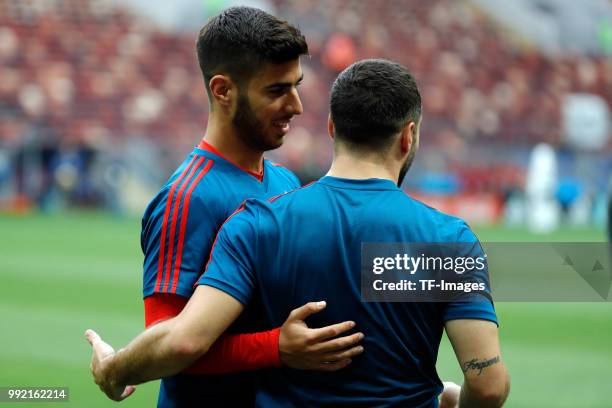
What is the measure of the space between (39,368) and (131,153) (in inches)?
611

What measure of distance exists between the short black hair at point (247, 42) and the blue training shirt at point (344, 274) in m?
0.64

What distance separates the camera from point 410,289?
2.35 m

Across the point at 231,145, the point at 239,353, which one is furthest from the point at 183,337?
the point at 231,145

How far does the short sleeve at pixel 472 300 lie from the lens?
2273mm

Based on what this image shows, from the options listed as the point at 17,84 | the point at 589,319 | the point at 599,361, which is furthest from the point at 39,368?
the point at 17,84

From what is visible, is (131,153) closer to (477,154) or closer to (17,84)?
(17,84)

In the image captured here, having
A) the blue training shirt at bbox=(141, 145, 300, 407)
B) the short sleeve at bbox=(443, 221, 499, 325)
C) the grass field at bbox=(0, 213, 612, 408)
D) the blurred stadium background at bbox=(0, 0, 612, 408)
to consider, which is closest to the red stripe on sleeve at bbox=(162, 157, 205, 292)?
the blue training shirt at bbox=(141, 145, 300, 407)

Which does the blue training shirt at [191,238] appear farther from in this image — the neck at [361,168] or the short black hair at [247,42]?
the neck at [361,168]

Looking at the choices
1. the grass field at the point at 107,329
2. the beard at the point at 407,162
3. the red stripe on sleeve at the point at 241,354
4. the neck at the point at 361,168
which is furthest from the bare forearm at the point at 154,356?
the grass field at the point at 107,329

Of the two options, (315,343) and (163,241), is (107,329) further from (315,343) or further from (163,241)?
(315,343)

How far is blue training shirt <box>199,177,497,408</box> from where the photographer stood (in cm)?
232

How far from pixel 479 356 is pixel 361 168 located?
563mm

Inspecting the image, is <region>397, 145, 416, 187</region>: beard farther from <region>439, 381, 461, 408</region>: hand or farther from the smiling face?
<region>439, 381, 461, 408</region>: hand

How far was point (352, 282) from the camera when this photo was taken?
2332mm
